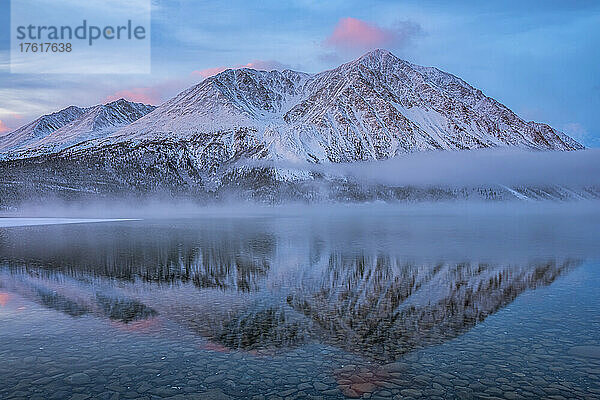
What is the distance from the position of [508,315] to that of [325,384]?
1322cm

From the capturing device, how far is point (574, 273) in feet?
121

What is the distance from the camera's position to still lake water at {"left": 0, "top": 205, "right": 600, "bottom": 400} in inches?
622

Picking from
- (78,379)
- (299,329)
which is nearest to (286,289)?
(299,329)

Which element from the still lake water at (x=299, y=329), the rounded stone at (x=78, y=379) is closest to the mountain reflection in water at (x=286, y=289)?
the still lake water at (x=299, y=329)

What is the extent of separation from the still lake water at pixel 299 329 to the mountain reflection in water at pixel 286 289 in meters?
0.14

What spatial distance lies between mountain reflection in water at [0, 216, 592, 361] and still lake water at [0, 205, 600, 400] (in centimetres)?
14

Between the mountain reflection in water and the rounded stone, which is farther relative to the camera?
the mountain reflection in water

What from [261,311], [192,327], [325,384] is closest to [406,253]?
[261,311]

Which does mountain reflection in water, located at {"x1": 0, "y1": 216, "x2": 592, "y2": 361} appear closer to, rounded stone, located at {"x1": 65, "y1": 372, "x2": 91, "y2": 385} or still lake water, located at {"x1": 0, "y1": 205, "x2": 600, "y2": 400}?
still lake water, located at {"x1": 0, "y1": 205, "x2": 600, "y2": 400}

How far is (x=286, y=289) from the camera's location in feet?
102

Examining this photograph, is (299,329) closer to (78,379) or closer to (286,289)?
(286,289)

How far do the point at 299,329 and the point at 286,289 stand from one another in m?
9.15

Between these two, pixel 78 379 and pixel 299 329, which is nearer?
pixel 78 379

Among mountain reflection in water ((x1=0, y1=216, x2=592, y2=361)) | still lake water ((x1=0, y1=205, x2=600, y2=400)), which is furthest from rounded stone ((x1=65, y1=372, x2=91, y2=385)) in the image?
mountain reflection in water ((x1=0, y1=216, x2=592, y2=361))
